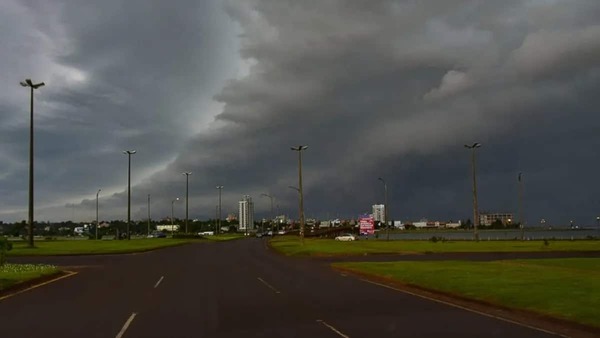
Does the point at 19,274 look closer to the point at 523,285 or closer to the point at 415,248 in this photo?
the point at 523,285

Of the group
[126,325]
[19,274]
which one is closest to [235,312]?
[126,325]

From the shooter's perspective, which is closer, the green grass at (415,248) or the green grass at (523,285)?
the green grass at (523,285)

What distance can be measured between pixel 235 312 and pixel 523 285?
1016cm

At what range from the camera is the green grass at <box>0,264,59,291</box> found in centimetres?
2316

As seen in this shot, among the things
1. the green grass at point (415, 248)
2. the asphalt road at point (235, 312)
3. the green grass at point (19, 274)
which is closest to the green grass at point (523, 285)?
the asphalt road at point (235, 312)

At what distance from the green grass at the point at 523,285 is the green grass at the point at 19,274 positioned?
14508 mm

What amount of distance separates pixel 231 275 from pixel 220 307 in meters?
12.1

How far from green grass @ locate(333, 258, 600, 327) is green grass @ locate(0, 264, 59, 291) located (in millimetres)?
14508

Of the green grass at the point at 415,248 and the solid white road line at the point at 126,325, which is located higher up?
the solid white road line at the point at 126,325

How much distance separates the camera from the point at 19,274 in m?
26.8

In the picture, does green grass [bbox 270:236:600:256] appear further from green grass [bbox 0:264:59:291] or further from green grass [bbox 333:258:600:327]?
green grass [bbox 0:264:59:291]

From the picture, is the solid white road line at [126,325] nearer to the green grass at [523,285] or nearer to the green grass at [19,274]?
the green grass at [19,274]

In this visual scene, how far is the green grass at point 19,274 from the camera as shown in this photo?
2316 cm

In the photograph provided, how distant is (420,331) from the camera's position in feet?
39.7
